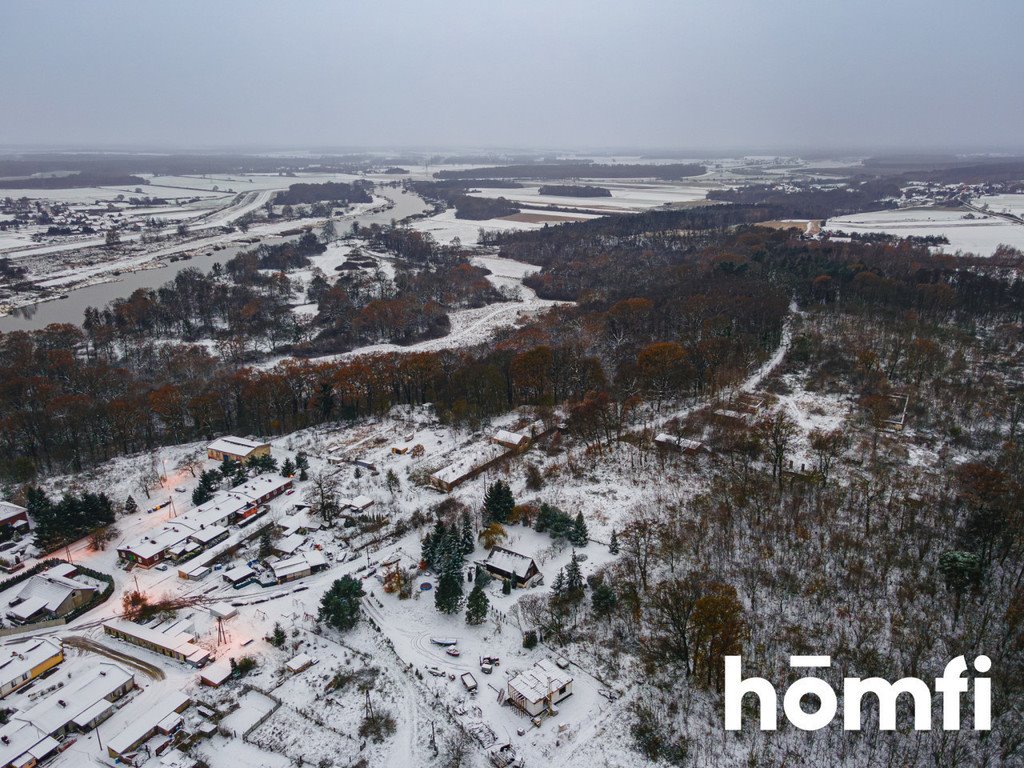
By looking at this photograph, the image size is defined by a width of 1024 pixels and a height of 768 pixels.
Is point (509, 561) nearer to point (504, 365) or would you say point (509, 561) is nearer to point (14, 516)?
point (504, 365)

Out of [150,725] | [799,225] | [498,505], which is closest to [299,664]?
[150,725]

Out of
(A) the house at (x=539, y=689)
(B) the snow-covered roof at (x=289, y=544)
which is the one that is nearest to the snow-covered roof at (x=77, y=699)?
(B) the snow-covered roof at (x=289, y=544)

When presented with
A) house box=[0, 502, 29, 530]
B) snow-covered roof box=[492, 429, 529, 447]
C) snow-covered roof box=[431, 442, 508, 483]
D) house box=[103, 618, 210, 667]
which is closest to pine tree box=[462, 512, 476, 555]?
snow-covered roof box=[431, 442, 508, 483]

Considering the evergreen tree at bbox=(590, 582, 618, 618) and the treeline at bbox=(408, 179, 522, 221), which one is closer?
the evergreen tree at bbox=(590, 582, 618, 618)

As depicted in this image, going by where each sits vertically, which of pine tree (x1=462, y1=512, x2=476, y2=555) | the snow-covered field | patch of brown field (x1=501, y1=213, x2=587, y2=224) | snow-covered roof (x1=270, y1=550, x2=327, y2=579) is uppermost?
patch of brown field (x1=501, y1=213, x2=587, y2=224)

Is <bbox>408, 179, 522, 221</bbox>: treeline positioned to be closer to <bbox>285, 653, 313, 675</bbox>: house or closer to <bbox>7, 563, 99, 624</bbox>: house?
<bbox>7, 563, 99, 624</bbox>: house

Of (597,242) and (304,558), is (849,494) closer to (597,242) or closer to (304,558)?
(304,558)
